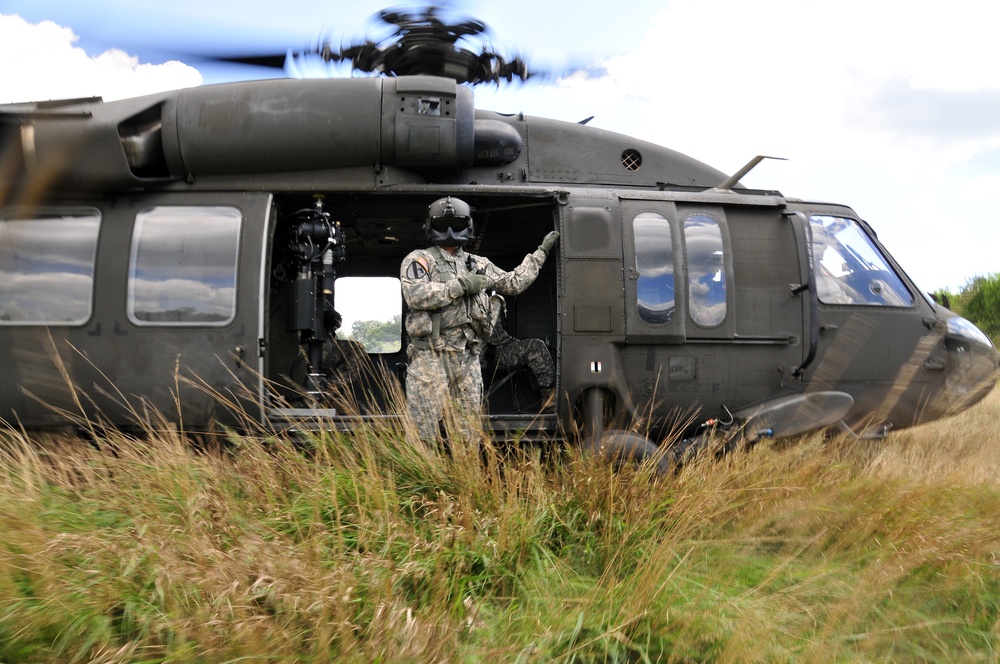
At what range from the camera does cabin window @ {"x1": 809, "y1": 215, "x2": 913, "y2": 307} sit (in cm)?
599

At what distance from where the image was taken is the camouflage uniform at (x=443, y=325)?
518 cm

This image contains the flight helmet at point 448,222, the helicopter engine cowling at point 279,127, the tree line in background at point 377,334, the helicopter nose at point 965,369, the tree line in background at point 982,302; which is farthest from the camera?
the tree line in background at point 982,302

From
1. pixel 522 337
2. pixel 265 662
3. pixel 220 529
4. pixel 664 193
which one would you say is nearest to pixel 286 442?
pixel 220 529

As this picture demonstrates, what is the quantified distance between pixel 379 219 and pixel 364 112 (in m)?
1.24

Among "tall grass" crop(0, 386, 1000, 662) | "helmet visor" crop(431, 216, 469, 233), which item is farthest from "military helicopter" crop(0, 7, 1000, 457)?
"tall grass" crop(0, 386, 1000, 662)

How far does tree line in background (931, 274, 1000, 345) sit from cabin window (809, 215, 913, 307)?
13.3m

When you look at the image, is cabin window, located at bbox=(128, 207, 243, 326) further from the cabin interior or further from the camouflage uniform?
the camouflage uniform

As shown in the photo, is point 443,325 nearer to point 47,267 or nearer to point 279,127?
point 279,127

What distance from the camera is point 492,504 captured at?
3.76 m

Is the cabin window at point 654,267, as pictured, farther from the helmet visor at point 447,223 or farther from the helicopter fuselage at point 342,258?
the helmet visor at point 447,223

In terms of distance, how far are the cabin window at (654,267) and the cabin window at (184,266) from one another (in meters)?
2.74

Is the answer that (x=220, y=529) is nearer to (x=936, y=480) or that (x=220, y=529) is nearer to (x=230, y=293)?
(x=230, y=293)

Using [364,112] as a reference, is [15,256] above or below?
below

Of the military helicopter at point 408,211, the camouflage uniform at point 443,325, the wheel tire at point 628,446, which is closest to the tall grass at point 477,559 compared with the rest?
the wheel tire at point 628,446
